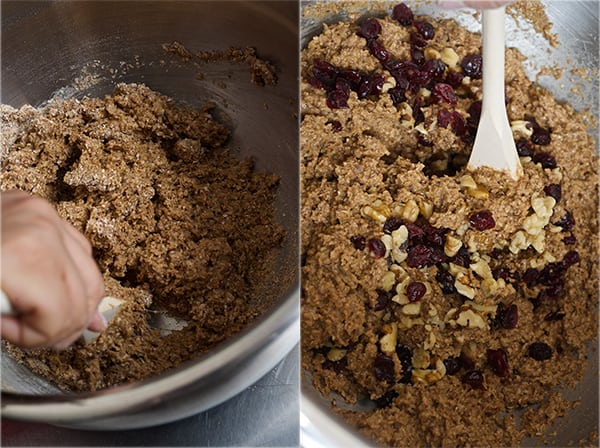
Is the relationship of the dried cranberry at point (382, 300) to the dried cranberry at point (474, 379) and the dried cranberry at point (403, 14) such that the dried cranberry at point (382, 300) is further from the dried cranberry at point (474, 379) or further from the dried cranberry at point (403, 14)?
the dried cranberry at point (403, 14)

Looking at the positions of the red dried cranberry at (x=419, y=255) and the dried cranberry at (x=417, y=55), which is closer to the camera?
the red dried cranberry at (x=419, y=255)

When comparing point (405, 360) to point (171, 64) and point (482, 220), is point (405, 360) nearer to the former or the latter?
point (482, 220)

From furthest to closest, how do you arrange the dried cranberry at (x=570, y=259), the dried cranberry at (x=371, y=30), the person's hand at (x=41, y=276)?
1. the dried cranberry at (x=371, y=30)
2. the dried cranberry at (x=570, y=259)
3. the person's hand at (x=41, y=276)

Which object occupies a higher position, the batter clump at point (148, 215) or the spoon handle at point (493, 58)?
the spoon handle at point (493, 58)

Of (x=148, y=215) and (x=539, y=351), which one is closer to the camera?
(x=539, y=351)

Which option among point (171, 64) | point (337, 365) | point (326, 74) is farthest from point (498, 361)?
point (171, 64)

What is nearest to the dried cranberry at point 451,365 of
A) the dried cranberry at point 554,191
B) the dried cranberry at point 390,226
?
the dried cranberry at point 390,226

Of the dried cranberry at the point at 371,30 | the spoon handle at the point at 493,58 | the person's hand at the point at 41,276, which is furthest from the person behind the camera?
the dried cranberry at the point at 371,30

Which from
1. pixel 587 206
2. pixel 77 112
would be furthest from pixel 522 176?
pixel 77 112
